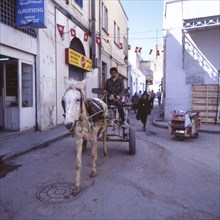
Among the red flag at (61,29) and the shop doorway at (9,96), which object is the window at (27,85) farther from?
the red flag at (61,29)

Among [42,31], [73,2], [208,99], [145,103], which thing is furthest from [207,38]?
[42,31]

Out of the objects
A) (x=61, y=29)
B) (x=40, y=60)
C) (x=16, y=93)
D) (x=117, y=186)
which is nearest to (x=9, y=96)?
(x=16, y=93)

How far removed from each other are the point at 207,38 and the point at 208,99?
3500 millimetres

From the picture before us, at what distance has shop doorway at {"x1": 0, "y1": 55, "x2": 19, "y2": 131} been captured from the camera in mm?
10062

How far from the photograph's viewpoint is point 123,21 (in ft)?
98.5

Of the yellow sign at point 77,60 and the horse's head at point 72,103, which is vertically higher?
the yellow sign at point 77,60

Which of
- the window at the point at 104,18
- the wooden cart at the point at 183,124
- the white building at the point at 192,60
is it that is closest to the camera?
the wooden cart at the point at 183,124

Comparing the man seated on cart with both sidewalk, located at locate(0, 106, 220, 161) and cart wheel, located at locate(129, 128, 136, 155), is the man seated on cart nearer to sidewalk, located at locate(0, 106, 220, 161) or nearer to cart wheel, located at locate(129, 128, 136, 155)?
cart wheel, located at locate(129, 128, 136, 155)

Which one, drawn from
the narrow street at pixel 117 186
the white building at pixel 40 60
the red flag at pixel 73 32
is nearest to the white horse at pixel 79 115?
the narrow street at pixel 117 186

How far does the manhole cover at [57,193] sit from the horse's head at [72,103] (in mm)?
1177

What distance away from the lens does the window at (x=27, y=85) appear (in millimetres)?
10531

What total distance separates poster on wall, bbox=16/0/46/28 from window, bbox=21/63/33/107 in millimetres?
1833

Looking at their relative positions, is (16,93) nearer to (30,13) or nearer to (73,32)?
(30,13)

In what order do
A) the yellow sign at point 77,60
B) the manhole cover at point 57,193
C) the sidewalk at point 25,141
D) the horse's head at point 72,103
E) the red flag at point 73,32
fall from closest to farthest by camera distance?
the horse's head at point 72,103, the manhole cover at point 57,193, the sidewalk at point 25,141, the yellow sign at point 77,60, the red flag at point 73,32
